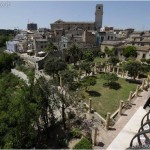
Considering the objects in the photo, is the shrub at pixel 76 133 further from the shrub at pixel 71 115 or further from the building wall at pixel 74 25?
the building wall at pixel 74 25

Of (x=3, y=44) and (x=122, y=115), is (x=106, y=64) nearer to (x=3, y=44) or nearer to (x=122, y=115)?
(x=122, y=115)

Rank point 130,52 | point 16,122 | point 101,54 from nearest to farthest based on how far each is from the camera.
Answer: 1. point 16,122
2. point 130,52
3. point 101,54

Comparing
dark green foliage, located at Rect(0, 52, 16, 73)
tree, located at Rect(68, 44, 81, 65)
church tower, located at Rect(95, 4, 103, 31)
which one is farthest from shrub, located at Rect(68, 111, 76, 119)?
church tower, located at Rect(95, 4, 103, 31)

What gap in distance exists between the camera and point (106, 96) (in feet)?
67.4

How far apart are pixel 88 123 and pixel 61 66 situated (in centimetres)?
1239

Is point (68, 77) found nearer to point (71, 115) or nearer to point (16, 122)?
point (71, 115)

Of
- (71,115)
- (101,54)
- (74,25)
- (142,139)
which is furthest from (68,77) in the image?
(74,25)

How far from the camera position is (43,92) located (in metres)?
13.5

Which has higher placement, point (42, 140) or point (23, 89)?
point (23, 89)

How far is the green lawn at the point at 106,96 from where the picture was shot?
58.2 feet

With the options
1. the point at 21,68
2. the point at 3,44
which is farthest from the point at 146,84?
the point at 3,44

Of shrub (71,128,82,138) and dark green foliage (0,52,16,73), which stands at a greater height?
dark green foliage (0,52,16,73)

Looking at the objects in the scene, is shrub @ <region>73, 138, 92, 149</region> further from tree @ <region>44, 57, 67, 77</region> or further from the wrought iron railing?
tree @ <region>44, 57, 67, 77</region>

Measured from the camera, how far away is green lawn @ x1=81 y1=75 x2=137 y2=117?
17.7 metres
